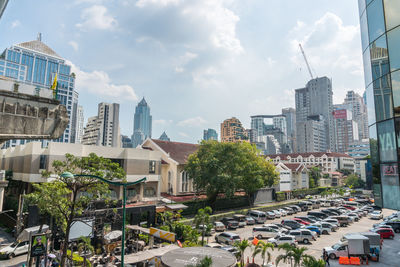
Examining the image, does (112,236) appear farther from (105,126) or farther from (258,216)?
(105,126)

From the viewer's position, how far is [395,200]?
17.7 meters

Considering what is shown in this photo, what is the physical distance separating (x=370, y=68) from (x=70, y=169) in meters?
23.5

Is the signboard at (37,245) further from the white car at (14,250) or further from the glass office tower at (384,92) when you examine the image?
the glass office tower at (384,92)

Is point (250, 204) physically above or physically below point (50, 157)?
Answer: below

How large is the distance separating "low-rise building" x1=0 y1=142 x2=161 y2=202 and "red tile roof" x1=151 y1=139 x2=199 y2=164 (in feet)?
23.4

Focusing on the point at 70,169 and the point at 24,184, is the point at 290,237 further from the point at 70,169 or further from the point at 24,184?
the point at 24,184

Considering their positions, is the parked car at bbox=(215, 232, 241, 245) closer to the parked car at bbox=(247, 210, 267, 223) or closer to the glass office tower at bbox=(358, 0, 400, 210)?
the parked car at bbox=(247, 210, 267, 223)

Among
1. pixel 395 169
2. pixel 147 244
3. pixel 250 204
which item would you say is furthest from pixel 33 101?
pixel 250 204

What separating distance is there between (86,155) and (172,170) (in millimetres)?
16143

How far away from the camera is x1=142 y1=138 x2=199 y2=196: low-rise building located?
4738cm

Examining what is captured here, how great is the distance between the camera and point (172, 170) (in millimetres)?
47688

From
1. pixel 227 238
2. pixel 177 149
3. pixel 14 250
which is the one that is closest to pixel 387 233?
pixel 227 238

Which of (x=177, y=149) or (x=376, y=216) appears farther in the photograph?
(x=177, y=149)

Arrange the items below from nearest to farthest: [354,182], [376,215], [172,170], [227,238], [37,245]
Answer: [37,245] → [227,238] → [376,215] → [172,170] → [354,182]
